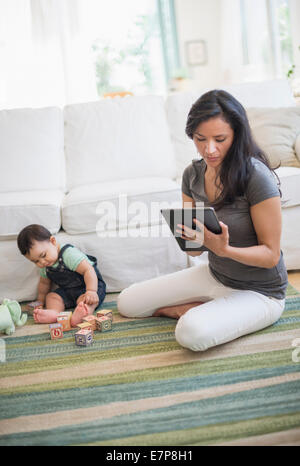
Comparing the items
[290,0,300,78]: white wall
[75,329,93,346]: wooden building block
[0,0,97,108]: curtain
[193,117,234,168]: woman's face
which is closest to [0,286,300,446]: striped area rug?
[75,329,93,346]: wooden building block

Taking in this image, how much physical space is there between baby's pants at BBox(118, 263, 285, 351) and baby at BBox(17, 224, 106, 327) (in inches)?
6.7

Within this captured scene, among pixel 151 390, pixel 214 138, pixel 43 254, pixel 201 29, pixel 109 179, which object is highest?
pixel 201 29

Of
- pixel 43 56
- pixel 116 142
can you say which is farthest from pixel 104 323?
pixel 43 56

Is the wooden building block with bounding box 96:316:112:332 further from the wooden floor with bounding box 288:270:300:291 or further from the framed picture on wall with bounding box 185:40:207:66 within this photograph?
the framed picture on wall with bounding box 185:40:207:66

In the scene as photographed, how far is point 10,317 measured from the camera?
1.76 meters

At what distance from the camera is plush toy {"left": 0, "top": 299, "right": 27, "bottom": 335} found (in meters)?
1.74

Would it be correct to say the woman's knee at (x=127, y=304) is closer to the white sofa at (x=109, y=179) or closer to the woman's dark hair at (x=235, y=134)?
the white sofa at (x=109, y=179)

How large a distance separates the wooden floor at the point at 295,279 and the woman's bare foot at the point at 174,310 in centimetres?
54

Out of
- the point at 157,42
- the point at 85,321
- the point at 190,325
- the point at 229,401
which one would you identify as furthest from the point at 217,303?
the point at 157,42

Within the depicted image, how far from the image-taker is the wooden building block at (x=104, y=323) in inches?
66.2

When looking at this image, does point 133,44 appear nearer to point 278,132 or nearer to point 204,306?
point 278,132

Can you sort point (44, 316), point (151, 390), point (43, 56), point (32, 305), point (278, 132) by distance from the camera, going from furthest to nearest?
point (43, 56) → point (278, 132) → point (32, 305) → point (44, 316) → point (151, 390)

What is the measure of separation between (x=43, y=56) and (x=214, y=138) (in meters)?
4.04

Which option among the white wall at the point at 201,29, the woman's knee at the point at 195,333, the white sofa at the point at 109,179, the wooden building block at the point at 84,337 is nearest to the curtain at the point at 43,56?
the white wall at the point at 201,29
